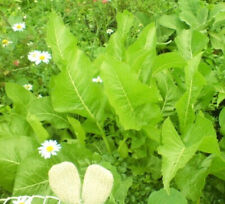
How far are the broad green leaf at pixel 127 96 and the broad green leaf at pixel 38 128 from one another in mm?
390

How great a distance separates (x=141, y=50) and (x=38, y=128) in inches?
25.4

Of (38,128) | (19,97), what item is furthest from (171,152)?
(19,97)

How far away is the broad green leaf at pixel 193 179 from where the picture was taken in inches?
67.9

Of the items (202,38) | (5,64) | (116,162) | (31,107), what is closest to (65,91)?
(31,107)

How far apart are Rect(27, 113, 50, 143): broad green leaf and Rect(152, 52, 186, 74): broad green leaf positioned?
0.63 meters

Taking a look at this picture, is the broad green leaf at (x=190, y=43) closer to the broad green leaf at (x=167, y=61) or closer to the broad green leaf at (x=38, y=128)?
the broad green leaf at (x=167, y=61)

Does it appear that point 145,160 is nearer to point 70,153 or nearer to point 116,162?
point 116,162

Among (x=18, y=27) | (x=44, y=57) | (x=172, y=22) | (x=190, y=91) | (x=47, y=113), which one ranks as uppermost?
(x=172, y=22)

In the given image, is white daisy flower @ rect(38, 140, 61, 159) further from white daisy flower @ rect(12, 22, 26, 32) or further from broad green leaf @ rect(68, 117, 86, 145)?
white daisy flower @ rect(12, 22, 26, 32)

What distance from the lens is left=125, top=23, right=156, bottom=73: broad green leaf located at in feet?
5.80

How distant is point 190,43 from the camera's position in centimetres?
210

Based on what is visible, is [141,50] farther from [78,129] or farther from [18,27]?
[18,27]

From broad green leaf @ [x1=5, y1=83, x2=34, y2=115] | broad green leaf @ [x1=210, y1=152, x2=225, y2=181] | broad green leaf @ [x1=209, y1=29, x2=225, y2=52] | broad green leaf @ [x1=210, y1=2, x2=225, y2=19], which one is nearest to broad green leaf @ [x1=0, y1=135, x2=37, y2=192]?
broad green leaf @ [x1=5, y1=83, x2=34, y2=115]

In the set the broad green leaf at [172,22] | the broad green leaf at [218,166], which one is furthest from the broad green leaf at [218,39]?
the broad green leaf at [218,166]
